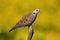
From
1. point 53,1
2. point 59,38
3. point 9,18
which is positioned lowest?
point 59,38

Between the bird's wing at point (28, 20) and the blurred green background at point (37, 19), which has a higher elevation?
the blurred green background at point (37, 19)

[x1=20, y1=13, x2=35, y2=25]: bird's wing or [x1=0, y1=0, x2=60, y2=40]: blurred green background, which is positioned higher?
[x1=0, y1=0, x2=60, y2=40]: blurred green background

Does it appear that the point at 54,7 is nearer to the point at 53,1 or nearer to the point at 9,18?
the point at 53,1

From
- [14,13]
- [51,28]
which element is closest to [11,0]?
[14,13]

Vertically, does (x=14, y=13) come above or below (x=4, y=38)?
above

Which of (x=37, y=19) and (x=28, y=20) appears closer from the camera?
(x=28, y=20)

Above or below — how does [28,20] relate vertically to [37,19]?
below

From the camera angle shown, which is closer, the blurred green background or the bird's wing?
the bird's wing

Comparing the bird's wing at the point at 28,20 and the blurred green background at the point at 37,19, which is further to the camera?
the blurred green background at the point at 37,19
